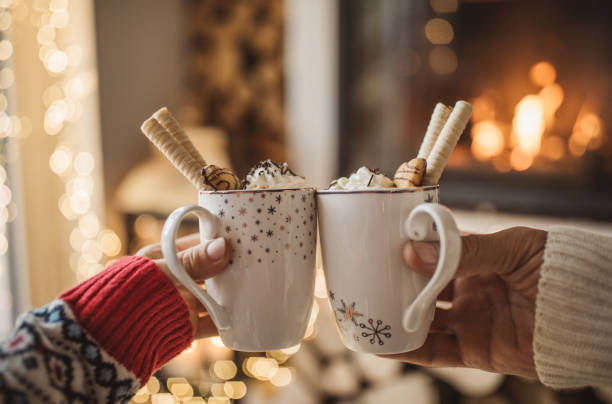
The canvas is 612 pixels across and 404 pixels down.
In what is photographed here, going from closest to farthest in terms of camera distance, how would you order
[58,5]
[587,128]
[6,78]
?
[587,128], [6,78], [58,5]

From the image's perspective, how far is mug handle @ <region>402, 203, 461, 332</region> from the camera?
0.49 meters

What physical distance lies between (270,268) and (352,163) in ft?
2.93

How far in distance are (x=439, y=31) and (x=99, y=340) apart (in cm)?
116

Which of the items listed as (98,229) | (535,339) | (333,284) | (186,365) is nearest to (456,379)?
(535,339)

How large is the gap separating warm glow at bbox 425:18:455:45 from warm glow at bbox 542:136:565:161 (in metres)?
0.37

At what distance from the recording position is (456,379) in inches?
44.4

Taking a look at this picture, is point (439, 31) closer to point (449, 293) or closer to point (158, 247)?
point (449, 293)

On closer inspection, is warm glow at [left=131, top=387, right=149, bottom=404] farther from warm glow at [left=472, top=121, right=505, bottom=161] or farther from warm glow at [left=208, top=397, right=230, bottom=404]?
warm glow at [left=472, top=121, right=505, bottom=161]

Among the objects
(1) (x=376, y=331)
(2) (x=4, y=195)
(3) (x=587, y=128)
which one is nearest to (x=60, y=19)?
(2) (x=4, y=195)

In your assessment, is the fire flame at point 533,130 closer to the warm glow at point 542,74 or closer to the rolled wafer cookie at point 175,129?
the warm glow at point 542,74

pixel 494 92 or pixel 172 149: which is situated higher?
pixel 494 92

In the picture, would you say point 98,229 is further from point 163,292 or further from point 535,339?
point 535,339

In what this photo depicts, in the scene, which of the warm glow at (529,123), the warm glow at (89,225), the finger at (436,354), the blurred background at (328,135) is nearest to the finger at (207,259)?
the finger at (436,354)

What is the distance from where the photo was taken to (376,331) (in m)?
0.55
